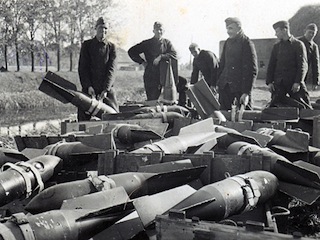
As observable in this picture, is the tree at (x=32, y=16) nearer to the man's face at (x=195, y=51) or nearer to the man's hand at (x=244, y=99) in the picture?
the man's face at (x=195, y=51)

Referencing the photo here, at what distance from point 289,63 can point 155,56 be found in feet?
8.46

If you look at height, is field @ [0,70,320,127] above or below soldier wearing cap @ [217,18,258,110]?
below

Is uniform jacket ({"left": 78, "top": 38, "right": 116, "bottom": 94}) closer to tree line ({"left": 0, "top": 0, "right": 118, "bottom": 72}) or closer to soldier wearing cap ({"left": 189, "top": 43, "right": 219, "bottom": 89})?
soldier wearing cap ({"left": 189, "top": 43, "right": 219, "bottom": 89})

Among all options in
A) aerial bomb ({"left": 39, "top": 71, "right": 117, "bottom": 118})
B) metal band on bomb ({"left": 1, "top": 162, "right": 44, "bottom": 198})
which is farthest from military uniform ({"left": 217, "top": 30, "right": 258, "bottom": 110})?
metal band on bomb ({"left": 1, "top": 162, "right": 44, "bottom": 198})

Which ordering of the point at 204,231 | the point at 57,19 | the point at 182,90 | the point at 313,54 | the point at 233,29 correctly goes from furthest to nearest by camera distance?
the point at 57,19 → the point at 182,90 → the point at 313,54 → the point at 233,29 → the point at 204,231

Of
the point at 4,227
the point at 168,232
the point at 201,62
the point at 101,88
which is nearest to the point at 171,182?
the point at 168,232

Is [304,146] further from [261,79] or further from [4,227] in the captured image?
[261,79]

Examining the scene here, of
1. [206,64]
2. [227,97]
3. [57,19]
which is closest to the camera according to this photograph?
[227,97]

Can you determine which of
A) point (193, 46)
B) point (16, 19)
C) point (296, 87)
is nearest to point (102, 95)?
point (193, 46)

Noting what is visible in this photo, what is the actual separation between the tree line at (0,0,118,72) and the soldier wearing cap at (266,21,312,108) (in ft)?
66.0

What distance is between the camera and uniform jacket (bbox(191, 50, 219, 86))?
30.6 ft

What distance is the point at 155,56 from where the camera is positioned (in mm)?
8438

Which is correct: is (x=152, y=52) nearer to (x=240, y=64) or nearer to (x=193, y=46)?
(x=193, y=46)

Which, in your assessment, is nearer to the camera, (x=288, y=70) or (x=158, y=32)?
(x=288, y=70)
